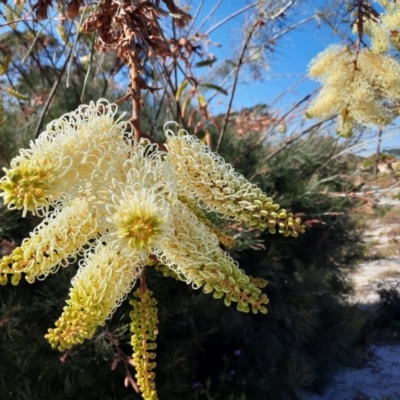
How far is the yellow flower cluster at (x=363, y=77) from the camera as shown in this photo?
857 millimetres

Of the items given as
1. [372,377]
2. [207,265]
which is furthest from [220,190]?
[372,377]

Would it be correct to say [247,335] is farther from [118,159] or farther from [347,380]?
[118,159]

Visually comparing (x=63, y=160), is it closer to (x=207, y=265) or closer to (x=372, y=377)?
(x=207, y=265)

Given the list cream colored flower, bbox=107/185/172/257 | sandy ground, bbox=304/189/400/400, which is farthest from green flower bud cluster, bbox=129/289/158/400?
sandy ground, bbox=304/189/400/400

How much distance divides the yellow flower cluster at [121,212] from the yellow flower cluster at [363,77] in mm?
567

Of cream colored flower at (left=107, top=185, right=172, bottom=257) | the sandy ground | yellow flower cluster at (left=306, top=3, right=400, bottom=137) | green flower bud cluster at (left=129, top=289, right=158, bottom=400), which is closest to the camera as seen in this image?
cream colored flower at (left=107, top=185, right=172, bottom=257)

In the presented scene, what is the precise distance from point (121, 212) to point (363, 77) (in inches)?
28.1

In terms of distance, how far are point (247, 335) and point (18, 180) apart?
1.91m

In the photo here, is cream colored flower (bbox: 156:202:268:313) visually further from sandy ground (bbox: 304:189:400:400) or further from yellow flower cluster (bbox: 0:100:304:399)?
sandy ground (bbox: 304:189:400:400)

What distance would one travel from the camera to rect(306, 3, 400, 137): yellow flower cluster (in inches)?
33.8

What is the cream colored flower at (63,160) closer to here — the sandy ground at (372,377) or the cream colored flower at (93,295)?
the cream colored flower at (93,295)

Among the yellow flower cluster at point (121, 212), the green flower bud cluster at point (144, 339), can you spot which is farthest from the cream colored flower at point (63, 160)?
the green flower bud cluster at point (144, 339)

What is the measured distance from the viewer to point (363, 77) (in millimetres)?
879

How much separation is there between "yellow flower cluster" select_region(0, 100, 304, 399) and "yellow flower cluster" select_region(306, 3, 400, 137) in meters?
0.57
